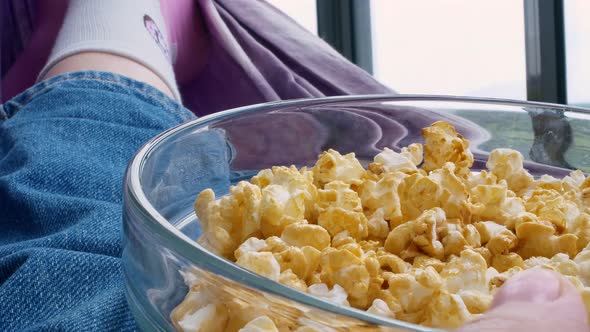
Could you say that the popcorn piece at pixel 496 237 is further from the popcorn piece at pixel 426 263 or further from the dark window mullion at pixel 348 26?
the dark window mullion at pixel 348 26

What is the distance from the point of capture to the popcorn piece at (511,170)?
10.3 inches

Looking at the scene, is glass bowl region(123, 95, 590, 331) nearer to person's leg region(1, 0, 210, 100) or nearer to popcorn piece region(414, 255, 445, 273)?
popcorn piece region(414, 255, 445, 273)

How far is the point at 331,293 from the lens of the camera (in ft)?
0.56

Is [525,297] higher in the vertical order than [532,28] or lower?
higher

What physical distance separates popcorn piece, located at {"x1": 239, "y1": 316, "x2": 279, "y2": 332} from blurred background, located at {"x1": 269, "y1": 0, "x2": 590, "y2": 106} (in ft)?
3.30

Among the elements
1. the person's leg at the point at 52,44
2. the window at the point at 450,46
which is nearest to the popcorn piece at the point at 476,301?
the person's leg at the point at 52,44

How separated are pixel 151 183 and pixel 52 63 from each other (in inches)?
18.1

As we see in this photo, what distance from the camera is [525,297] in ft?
0.46

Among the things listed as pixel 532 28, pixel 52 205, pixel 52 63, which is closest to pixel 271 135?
pixel 52 205

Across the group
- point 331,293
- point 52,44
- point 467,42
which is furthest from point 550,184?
point 467,42

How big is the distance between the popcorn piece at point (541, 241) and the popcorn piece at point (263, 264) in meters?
0.07

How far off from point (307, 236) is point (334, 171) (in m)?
0.06

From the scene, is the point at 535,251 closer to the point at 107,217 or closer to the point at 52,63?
the point at 107,217

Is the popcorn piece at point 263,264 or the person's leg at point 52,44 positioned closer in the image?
the popcorn piece at point 263,264
